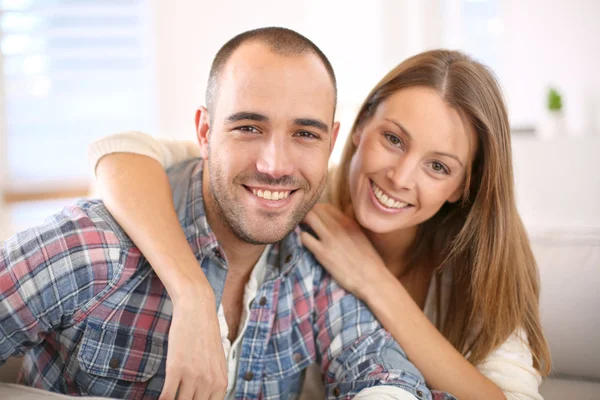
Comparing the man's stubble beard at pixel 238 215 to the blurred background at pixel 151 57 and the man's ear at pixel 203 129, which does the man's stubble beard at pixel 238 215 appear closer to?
the man's ear at pixel 203 129

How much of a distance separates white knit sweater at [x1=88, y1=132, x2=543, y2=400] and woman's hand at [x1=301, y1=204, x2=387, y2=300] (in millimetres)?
344

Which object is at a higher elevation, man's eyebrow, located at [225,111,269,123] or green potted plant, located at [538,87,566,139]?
man's eyebrow, located at [225,111,269,123]

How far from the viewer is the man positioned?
3.79 ft

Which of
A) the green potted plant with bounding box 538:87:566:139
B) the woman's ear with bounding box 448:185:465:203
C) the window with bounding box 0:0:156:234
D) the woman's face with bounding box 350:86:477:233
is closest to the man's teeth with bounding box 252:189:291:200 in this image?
the woman's face with bounding box 350:86:477:233

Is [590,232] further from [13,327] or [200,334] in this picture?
[13,327]

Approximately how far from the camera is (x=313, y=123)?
126cm

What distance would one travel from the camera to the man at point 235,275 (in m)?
1.16

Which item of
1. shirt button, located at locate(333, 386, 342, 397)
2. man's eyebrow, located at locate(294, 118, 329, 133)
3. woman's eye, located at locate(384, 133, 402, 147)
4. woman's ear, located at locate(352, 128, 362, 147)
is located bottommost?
shirt button, located at locate(333, 386, 342, 397)

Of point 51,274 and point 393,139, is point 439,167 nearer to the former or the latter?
point 393,139

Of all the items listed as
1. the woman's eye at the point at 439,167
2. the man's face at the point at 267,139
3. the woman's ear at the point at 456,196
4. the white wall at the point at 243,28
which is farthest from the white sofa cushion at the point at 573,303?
the white wall at the point at 243,28

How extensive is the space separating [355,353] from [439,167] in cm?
51

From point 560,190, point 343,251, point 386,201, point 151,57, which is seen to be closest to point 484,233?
point 386,201

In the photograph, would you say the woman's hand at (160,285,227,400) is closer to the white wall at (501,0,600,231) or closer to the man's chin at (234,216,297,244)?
the man's chin at (234,216,297,244)

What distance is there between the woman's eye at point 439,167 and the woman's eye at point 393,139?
0.10m
